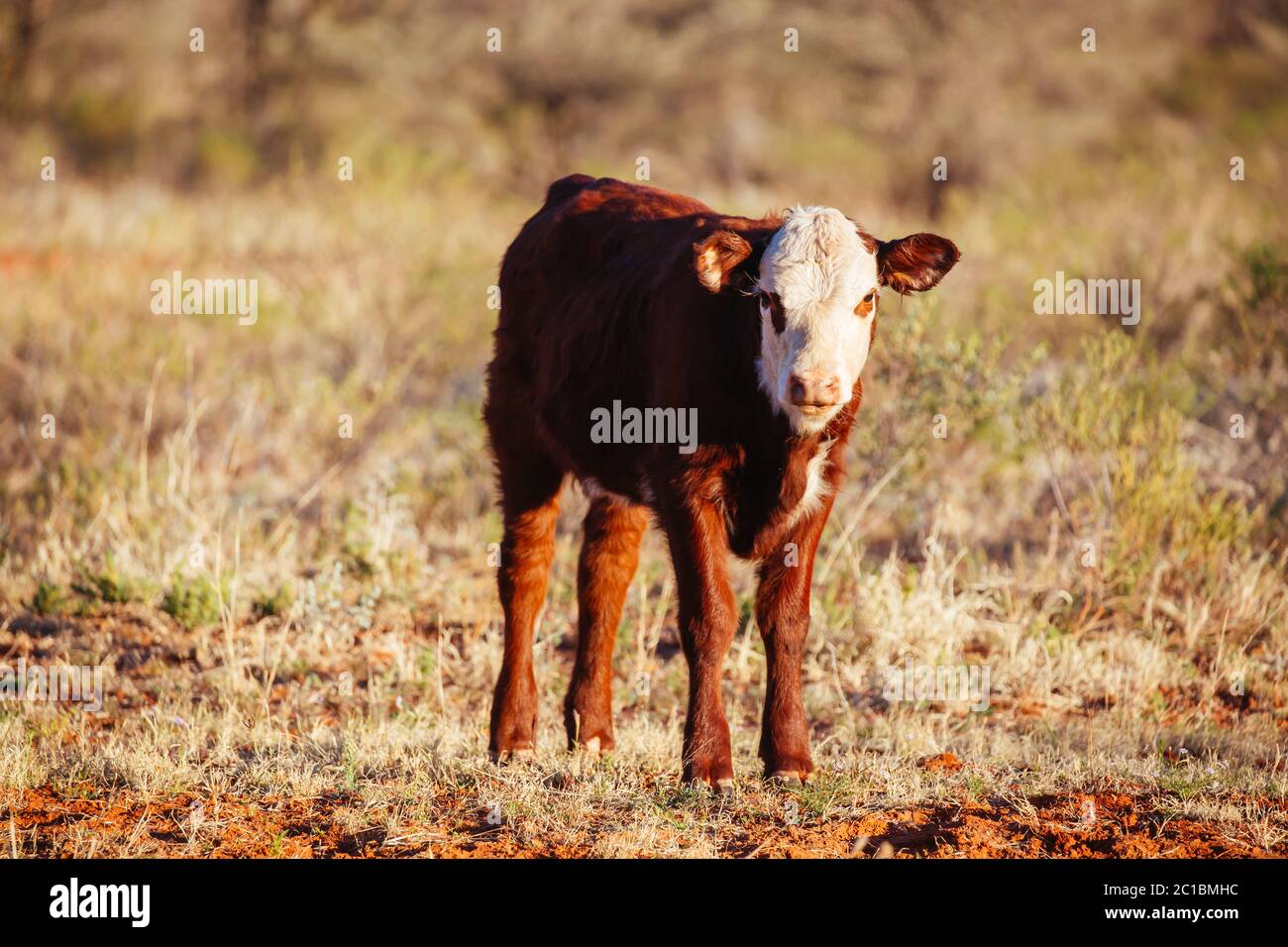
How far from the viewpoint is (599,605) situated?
6.11m

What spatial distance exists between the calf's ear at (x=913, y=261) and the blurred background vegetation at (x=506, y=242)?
2785 mm

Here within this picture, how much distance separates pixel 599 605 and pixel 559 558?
91.1 inches

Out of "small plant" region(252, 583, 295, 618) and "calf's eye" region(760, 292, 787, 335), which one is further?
"small plant" region(252, 583, 295, 618)

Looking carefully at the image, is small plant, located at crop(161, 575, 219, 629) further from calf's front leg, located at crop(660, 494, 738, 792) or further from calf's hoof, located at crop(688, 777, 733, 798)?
calf's hoof, located at crop(688, 777, 733, 798)

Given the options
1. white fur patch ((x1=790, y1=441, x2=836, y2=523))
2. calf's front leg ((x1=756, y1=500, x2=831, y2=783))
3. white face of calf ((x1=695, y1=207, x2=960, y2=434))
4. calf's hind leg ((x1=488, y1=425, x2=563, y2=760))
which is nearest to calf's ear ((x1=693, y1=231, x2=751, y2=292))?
white face of calf ((x1=695, y1=207, x2=960, y2=434))

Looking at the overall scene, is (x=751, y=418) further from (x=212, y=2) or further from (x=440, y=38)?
(x=212, y=2)

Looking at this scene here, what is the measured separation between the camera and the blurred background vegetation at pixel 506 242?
8.16m

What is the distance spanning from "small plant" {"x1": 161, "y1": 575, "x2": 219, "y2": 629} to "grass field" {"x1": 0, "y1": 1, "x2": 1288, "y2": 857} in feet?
0.07

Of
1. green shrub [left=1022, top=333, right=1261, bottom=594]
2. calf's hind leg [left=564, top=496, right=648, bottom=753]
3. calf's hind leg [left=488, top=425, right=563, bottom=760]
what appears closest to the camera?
calf's hind leg [left=564, top=496, right=648, bottom=753]

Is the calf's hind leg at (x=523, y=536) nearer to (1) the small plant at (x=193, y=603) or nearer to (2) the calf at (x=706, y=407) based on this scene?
(2) the calf at (x=706, y=407)

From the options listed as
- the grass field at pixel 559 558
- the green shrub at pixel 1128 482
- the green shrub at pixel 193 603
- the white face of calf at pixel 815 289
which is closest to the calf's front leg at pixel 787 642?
the grass field at pixel 559 558

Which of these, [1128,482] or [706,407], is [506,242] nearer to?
[1128,482]

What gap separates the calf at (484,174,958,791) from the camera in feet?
16.2

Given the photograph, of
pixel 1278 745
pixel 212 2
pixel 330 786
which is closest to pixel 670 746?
pixel 330 786
